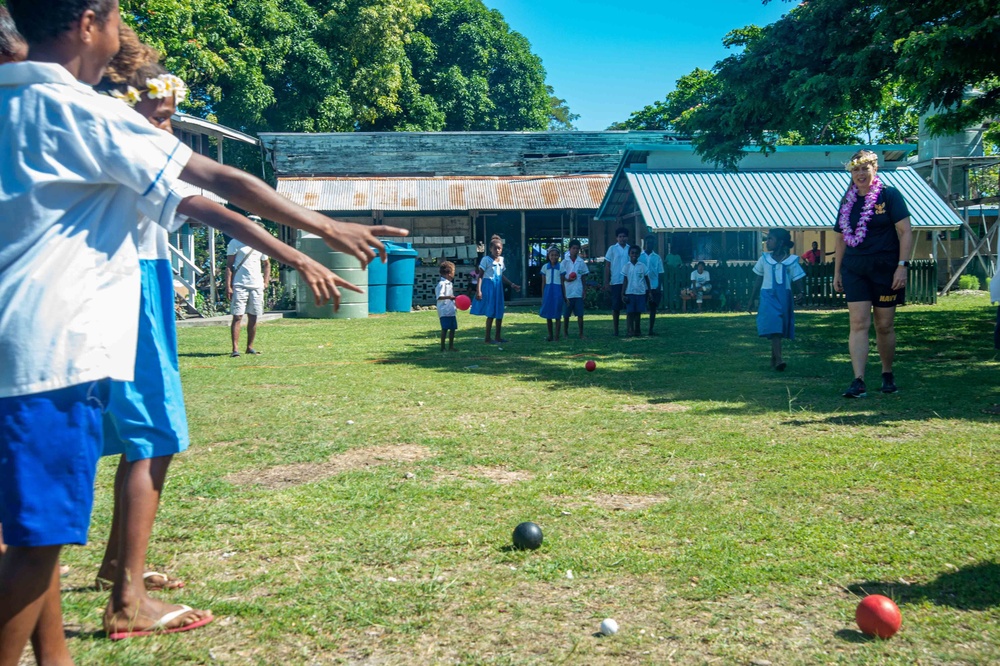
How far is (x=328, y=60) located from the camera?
33.7 m

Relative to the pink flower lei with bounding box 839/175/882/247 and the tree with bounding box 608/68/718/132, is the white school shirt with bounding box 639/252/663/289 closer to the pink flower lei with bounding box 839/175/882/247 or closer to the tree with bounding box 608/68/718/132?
the pink flower lei with bounding box 839/175/882/247

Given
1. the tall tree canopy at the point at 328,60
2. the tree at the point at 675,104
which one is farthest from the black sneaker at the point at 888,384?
the tree at the point at 675,104

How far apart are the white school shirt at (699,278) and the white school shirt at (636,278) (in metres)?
8.41

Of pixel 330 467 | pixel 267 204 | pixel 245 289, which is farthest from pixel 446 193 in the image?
pixel 267 204

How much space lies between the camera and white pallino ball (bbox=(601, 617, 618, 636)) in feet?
9.78

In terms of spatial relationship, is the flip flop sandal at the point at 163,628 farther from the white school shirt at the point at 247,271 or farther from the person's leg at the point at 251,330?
the person's leg at the point at 251,330

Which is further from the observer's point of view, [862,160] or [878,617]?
[862,160]

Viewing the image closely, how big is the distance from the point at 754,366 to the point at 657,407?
3513 millimetres

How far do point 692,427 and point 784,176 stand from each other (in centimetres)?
2194

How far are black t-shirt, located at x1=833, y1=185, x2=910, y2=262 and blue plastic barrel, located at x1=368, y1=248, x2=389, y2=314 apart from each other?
56.5ft

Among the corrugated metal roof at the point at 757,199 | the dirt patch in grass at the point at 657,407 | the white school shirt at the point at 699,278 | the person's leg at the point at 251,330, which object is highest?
the corrugated metal roof at the point at 757,199

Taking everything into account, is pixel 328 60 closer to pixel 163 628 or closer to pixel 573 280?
pixel 573 280

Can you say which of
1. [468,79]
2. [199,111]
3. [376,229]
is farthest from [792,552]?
[468,79]

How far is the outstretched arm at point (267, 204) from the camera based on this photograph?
2.37 m
